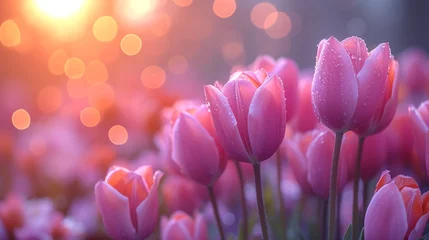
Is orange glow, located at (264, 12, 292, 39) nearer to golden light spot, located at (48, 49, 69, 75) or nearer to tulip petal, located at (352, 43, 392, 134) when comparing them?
golden light spot, located at (48, 49, 69, 75)

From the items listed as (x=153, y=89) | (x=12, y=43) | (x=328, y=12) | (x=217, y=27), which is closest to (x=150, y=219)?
(x=153, y=89)

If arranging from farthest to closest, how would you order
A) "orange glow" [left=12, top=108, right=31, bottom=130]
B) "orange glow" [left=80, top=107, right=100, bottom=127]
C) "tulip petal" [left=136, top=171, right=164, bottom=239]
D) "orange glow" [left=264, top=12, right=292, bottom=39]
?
"orange glow" [left=264, top=12, right=292, bottom=39]
"orange glow" [left=12, top=108, right=31, bottom=130]
"orange glow" [left=80, top=107, right=100, bottom=127]
"tulip petal" [left=136, top=171, right=164, bottom=239]

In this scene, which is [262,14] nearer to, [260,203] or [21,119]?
[21,119]

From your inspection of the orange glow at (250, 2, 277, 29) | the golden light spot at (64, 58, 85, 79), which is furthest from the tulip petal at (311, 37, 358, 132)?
the orange glow at (250, 2, 277, 29)

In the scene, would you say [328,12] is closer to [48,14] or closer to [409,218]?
[48,14]

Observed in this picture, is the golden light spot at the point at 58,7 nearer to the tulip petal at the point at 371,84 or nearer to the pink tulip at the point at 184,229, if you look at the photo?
the pink tulip at the point at 184,229

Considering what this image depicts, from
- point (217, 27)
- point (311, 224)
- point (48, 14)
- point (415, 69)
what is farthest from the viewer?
point (217, 27)
